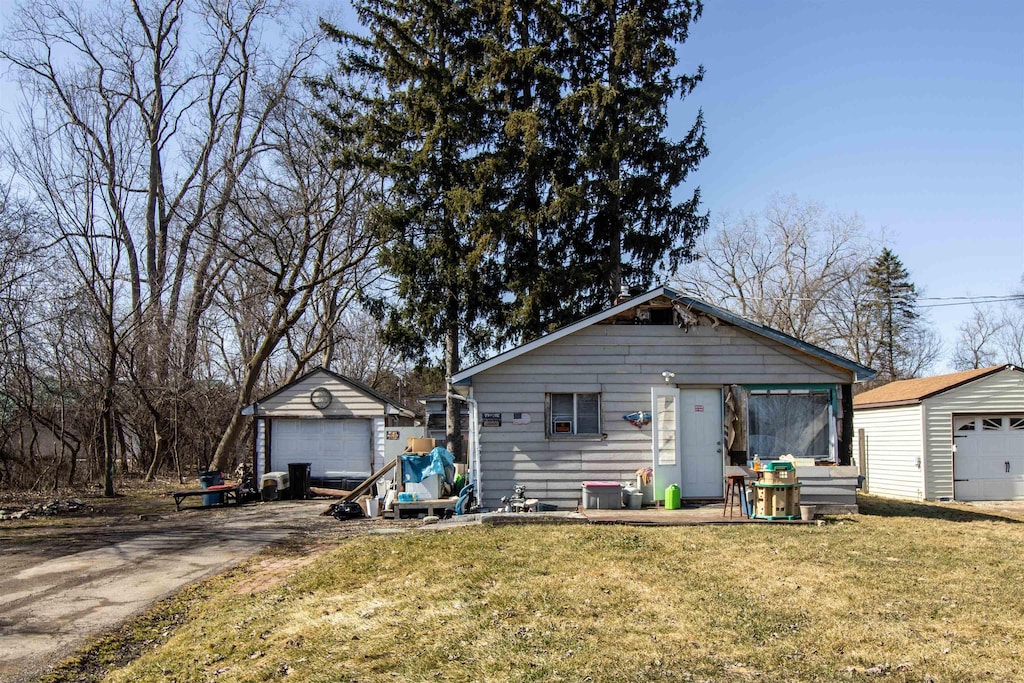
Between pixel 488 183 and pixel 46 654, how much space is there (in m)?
15.5

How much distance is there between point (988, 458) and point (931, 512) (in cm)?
590

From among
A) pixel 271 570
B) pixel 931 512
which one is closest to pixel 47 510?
pixel 271 570

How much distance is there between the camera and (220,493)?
57.5ft

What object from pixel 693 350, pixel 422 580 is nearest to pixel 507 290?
pixel 693 350

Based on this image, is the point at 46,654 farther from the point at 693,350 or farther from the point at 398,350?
the point at 398,350

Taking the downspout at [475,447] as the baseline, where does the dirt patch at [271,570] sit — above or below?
below

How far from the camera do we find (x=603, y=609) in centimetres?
730

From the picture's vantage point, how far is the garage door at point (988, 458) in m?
19.4

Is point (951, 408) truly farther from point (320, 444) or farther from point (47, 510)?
point (47, 510)

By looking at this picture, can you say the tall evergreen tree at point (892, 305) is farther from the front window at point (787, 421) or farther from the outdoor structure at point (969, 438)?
the front window at point (787, 421)

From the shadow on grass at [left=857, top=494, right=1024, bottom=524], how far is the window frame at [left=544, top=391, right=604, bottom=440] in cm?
507

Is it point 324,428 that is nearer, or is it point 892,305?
point 324,428

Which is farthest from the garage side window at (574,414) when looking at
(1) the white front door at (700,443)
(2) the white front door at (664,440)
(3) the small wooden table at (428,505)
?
(3) the small wooden table at (428,505)

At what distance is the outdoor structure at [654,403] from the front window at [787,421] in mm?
18
